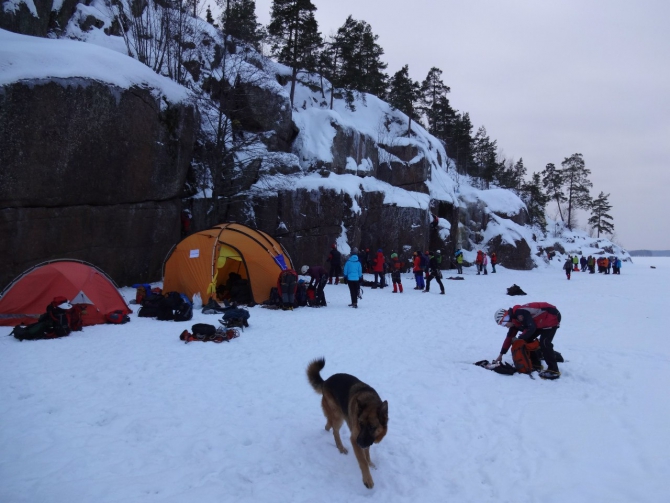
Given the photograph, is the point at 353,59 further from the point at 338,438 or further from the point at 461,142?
the point at 338,438

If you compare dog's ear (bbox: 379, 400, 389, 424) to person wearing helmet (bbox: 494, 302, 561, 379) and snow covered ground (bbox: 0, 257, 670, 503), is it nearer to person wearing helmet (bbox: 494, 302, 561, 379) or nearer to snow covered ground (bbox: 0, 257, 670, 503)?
snow covered ground (bbox: 0, 257, 670, 503)

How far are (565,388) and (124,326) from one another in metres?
8.82

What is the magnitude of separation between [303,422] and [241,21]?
2745cm

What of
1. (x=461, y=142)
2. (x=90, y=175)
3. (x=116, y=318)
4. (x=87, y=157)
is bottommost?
(x=116, y=318)

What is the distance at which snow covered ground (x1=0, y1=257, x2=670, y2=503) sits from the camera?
11.7ft

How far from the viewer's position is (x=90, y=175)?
12.5 m

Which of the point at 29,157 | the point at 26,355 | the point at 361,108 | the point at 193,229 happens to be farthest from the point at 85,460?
the point at 361,108

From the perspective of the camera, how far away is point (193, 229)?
17.8 m

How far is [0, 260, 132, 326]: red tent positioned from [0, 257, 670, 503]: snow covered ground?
0.75 meters

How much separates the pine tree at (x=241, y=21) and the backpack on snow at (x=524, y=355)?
21.7 m

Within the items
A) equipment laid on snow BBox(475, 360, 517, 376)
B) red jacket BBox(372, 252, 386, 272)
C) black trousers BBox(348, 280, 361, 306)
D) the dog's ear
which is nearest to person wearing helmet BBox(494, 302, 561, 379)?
equipment laid on snow BBox(475, 360, 517, 376)

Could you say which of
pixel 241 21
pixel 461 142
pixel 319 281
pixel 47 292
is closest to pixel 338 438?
pixel 47 292

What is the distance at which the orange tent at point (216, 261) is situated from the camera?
1185cm

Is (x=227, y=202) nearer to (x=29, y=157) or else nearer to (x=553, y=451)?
(x=29, y=157)
